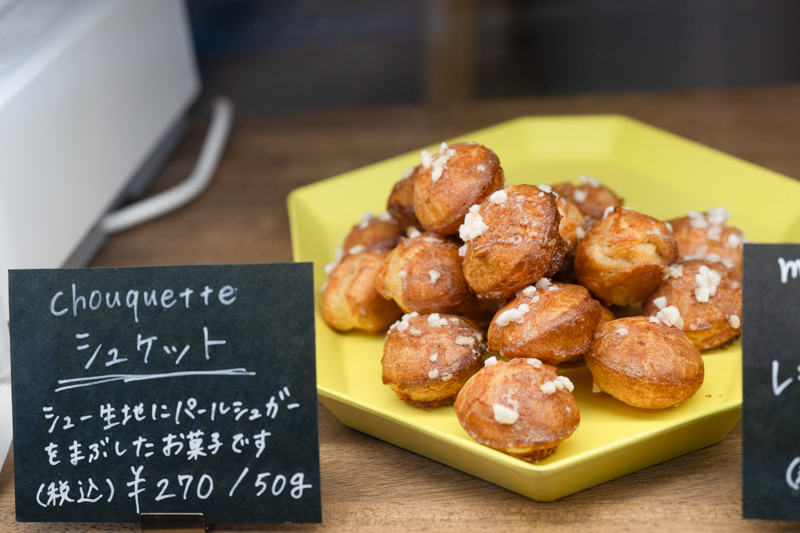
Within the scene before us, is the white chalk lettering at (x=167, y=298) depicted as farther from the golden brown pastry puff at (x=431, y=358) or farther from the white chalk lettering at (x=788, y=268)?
the white chalk lettering at (x=788, y=268)

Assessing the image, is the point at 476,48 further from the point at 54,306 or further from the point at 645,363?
the point at 54,306

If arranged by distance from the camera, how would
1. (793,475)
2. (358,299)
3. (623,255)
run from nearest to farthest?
(793,475), (623,255), (358,299)

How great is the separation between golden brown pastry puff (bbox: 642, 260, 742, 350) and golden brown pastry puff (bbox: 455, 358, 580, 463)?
0.99 ft

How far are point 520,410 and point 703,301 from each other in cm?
42

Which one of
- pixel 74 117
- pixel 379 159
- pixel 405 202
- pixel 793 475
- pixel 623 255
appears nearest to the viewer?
pixel 793 475

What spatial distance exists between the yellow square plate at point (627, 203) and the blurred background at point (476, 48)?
1.53 m

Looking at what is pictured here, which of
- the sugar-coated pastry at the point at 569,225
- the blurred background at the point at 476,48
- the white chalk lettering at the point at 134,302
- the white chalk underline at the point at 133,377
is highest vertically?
the white chalk lettering at the point at 134,302

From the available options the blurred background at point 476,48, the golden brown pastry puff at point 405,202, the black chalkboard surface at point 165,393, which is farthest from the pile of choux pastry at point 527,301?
the blurred background at point 476,48

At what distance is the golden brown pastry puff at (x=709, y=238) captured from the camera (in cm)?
136

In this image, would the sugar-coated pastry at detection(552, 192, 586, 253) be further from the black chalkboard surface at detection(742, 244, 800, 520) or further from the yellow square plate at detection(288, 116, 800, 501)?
the black chalkboard surface at detection(742, 244, 800, 520)

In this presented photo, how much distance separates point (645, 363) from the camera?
3.52ft

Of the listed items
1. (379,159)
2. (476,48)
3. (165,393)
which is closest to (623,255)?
(165,393)

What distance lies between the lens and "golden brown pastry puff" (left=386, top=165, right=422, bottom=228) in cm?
146

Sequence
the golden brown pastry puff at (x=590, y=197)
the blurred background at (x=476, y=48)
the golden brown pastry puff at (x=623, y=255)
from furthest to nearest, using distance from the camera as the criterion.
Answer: the blurred background at (x=476, y=48), the golden brown pastry puff at (x=590, y=197), the golden brown pastry puff at (x=623, y=255)
